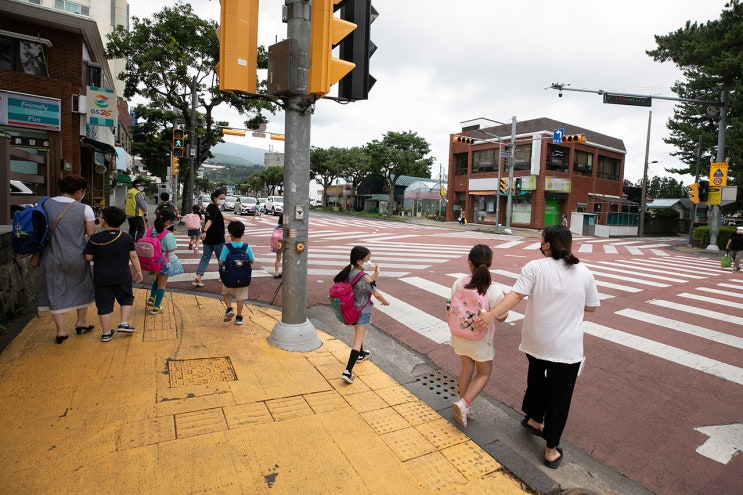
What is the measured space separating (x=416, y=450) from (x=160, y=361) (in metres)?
2.83

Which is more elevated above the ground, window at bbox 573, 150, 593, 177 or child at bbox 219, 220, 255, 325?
window at bbox 573, 150, 593, 177

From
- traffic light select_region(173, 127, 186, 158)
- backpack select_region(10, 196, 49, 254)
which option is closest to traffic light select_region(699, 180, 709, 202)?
traffic light select_region(173, 127, 186, 158)

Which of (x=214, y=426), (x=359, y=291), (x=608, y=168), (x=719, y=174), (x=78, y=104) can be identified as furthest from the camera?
(x=608, y=168)

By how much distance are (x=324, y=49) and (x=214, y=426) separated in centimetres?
364

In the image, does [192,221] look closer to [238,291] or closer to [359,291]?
[238,291]

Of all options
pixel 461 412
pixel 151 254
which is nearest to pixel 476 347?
pixel 461 412

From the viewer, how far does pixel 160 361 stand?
4469 millimetres

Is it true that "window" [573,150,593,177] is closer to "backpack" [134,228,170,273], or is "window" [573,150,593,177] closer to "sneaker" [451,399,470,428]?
A: "backpack" [134,228,170,273]

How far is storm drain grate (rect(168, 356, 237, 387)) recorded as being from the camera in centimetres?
408

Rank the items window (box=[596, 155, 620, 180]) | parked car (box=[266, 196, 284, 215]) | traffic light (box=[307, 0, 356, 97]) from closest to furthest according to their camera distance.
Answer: traffic light (box=[307, 0, 356, 97]), parked car (box=[266, 196, 284, 215]), window (box=[596, 155, 620, 180])

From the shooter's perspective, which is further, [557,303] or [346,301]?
[346,301]

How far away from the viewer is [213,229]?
7.85 metres

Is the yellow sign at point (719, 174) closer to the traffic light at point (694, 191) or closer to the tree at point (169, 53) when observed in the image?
the traffic light at point (694, 191)

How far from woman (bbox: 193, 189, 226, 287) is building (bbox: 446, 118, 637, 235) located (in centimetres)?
2679
